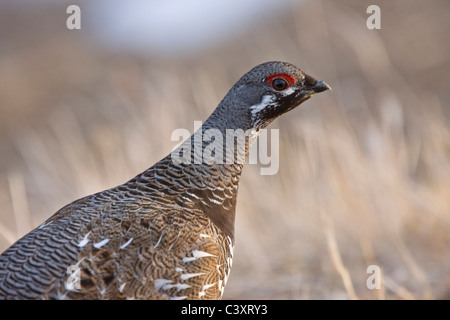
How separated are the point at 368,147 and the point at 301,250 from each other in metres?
1.59

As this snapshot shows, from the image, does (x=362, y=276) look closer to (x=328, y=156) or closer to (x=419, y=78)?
(x=328, y=156)

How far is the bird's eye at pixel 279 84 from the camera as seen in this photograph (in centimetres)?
447

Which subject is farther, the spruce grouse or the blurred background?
the blurred background

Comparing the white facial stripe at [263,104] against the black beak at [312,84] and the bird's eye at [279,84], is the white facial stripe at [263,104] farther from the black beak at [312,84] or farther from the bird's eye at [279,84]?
the black beak at [312,84]

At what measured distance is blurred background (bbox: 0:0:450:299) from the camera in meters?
6.48

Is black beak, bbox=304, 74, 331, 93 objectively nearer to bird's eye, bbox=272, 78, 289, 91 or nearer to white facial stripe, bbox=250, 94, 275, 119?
bird's eye, bbox=272, 78, 289, 91

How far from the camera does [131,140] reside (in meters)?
9.41

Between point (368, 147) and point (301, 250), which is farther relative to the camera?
point (368, 147)

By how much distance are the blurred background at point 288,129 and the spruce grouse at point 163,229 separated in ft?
4.37

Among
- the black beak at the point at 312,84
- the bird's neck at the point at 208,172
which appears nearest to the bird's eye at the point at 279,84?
the black beak at the point at 312,84

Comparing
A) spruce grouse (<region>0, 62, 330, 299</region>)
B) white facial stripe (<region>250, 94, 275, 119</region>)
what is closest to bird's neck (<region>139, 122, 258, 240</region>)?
spruce grouse (<region>0, 62, 330, 299</region>)

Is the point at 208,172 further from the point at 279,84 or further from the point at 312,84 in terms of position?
the point at 312,84
